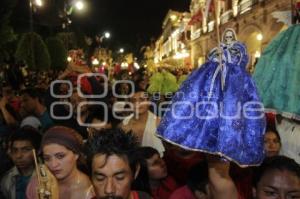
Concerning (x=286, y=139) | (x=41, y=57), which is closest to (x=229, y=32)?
(x=286, y=139)

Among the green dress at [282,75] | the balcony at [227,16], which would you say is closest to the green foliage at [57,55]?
the balcony at [227,16]

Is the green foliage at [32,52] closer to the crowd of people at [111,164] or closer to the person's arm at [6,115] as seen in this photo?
the person's arm at [6,115]

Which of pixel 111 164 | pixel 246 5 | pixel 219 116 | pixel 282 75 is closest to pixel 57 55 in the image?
pixel 246 5

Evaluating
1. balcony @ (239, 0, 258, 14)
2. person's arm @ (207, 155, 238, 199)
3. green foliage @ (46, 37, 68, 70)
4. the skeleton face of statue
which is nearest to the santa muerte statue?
person's arm @ (207, 155, 238, 199)

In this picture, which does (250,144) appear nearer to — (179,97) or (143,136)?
(179,97)

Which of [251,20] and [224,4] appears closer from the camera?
[251,20]

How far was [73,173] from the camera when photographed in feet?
12.6

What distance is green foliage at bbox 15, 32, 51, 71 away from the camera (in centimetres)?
1799

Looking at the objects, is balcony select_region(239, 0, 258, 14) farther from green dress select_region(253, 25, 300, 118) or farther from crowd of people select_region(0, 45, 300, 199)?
green dress select_region(253, 25, 300, 118)

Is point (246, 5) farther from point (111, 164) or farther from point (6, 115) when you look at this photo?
point (111, 164)

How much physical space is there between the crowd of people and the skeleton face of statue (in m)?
0.81

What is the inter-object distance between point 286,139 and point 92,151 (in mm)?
1664

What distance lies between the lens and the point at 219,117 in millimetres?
2592

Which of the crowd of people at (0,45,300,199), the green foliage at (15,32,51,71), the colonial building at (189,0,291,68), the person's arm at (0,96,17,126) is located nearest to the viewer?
the crowd of people at (0,45,300,199)
